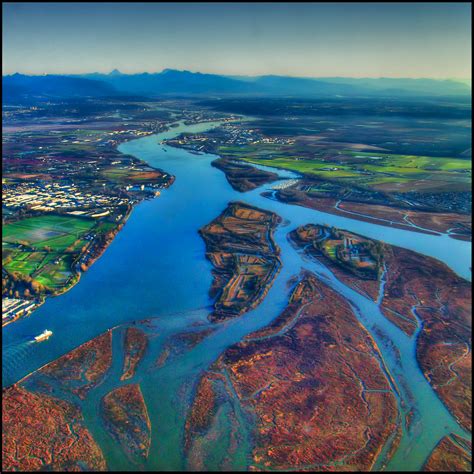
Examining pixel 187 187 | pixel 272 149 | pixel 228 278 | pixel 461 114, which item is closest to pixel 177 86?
pixel 461 114

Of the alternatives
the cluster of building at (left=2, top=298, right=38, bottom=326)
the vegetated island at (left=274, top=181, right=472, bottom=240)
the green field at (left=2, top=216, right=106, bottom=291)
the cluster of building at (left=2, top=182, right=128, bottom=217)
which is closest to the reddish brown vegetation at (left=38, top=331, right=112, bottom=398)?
the cluster of building at (left=2, top=298, right=38, bottom=326)

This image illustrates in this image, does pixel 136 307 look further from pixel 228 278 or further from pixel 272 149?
pixel 272 149

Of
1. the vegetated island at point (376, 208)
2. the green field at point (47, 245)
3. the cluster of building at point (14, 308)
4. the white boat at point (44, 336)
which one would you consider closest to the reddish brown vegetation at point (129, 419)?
the white boat at point (44, 336)

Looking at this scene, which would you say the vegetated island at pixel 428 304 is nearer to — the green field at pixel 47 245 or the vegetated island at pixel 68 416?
the vegetated island at pixel 68 416

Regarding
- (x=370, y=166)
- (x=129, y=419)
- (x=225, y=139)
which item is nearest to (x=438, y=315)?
(x=129, y=419)

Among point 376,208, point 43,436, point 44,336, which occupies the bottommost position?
point 43,436

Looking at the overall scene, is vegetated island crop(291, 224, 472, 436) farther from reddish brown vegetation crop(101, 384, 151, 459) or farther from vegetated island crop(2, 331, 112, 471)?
vegetated island crop(2, 331, 112, 471)

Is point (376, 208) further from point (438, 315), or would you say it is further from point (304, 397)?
point (304, 397)
